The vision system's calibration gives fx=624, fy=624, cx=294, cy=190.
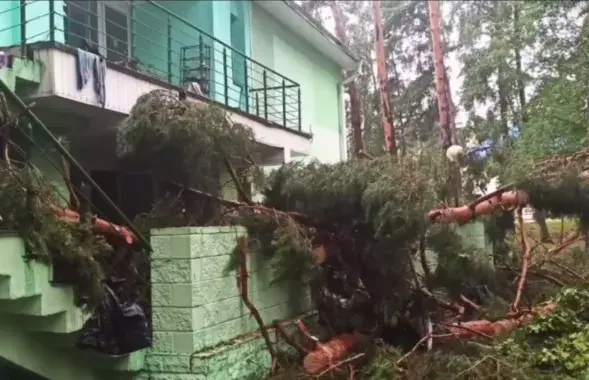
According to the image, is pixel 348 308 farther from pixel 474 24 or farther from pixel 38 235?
pixel 474 24

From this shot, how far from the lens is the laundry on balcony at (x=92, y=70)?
18.7ft

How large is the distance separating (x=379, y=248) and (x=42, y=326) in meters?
3.12

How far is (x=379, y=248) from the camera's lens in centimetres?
611

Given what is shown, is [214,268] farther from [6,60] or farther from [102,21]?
[102,21]

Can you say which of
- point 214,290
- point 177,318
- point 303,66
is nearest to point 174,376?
point 177,318

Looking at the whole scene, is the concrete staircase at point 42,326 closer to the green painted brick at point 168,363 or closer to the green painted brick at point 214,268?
the green painted brick at point 168,363

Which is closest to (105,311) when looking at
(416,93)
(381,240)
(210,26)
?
(381,240)

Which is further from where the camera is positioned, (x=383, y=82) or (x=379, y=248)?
(x=383, y=82)

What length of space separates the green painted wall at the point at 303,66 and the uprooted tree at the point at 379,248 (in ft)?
21.4

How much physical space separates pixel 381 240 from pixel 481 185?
3.05 metres

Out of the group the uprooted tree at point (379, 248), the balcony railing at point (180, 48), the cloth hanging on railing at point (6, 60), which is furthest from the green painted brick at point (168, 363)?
the balcony railing at point (180, 48)

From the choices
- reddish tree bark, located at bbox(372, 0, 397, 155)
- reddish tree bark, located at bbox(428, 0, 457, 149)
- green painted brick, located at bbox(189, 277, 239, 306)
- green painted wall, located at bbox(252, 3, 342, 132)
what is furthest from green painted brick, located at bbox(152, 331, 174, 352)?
reddish tree bark, located at bbox(372, 0, 397, 155)

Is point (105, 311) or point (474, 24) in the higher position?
point (474, 24)

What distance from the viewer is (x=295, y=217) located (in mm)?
6301
